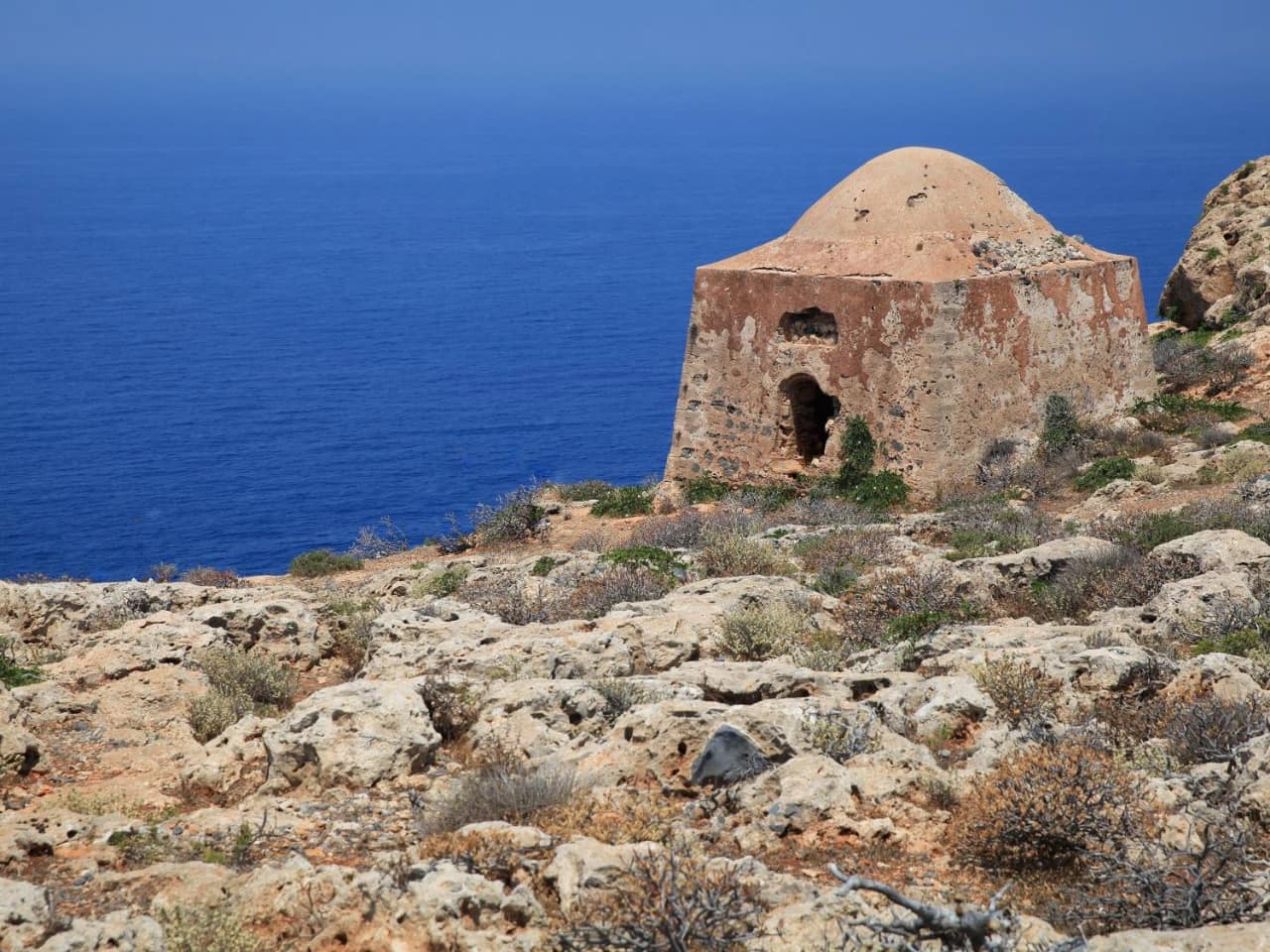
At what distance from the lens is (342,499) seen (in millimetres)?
41500

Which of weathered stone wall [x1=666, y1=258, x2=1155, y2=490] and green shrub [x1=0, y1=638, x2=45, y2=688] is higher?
weathered stone wall [x1=666, y1=258, x2=1155, y2=490]

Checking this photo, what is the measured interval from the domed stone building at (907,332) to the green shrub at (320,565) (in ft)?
16.2

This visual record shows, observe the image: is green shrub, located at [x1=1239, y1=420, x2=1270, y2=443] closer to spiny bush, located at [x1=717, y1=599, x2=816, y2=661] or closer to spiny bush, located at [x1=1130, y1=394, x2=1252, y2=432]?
spiny bush, located at [x1=1130, y1=394, x2=1252, y2=432]

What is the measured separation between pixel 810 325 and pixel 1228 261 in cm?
1162

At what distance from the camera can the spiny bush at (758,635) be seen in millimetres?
10516

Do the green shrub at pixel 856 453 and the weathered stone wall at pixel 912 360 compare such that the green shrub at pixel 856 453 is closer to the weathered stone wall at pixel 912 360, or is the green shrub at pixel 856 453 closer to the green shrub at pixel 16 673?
the weathered stone wall at pixel 912 360

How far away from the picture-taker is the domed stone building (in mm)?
18953

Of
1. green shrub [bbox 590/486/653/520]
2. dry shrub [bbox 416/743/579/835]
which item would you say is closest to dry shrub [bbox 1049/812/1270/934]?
dry shrub [bbox 416/743/579/835]

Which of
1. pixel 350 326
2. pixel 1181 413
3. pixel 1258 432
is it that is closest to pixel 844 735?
pixel 1258 432

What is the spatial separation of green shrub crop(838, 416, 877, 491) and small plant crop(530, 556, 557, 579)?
A: 5.23 m

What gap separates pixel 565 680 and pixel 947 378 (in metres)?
10.7

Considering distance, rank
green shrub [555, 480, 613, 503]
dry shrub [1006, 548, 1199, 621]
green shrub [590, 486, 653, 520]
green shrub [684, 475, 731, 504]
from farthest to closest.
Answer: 1. green shrub [555, 480, 613, 503]
2. green shrub [590, 486, 653, 520]
3. green shrub [684, 475, 731, 504]
4. dry shrub [1006, 548, 1199, 621]

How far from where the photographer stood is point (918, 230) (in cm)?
1975

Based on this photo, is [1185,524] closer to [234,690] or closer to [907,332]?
[907,332]
